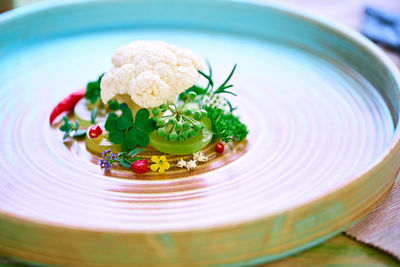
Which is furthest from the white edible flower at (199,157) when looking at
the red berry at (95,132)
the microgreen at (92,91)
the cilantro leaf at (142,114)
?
the microgreen at (92,91)

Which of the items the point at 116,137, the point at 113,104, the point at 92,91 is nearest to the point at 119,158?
the point at 116,137

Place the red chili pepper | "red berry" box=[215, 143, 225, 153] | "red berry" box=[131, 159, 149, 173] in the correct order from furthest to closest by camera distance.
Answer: the red chili pepper, "red berry" box=[215, 143, 225, 153], "red berry" box=[131, 159, 149, 173]

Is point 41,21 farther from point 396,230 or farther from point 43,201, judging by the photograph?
point 396,230

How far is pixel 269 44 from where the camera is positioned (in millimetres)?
2422

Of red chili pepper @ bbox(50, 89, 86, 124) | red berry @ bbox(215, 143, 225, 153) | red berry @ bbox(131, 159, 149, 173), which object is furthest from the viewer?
red chili pepper @ bbox(50, 89, 86, 124)

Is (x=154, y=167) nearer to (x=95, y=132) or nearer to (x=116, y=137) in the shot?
(x=116, y=137)

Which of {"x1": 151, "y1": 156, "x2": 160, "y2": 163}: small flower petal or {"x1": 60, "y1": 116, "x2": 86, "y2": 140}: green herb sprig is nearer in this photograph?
{"x1": 151, "y1": 156, "x2": 160, "y2": 163}: small flower petal

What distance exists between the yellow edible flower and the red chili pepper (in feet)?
1.70

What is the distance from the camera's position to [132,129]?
1611 millimetres

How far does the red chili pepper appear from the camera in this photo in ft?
6.06

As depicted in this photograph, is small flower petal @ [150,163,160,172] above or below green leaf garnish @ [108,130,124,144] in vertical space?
below

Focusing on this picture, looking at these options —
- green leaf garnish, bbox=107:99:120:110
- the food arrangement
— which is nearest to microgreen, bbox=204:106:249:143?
the food arrangement

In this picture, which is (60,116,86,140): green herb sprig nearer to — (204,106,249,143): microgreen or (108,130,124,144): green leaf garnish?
(108,130,124,144): green leaf garnish

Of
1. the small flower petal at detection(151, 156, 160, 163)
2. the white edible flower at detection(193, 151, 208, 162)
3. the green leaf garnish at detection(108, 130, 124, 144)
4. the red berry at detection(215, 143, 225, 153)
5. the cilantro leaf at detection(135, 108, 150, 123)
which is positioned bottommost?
the small flower petal at detection(151, 156, 160, 163)
